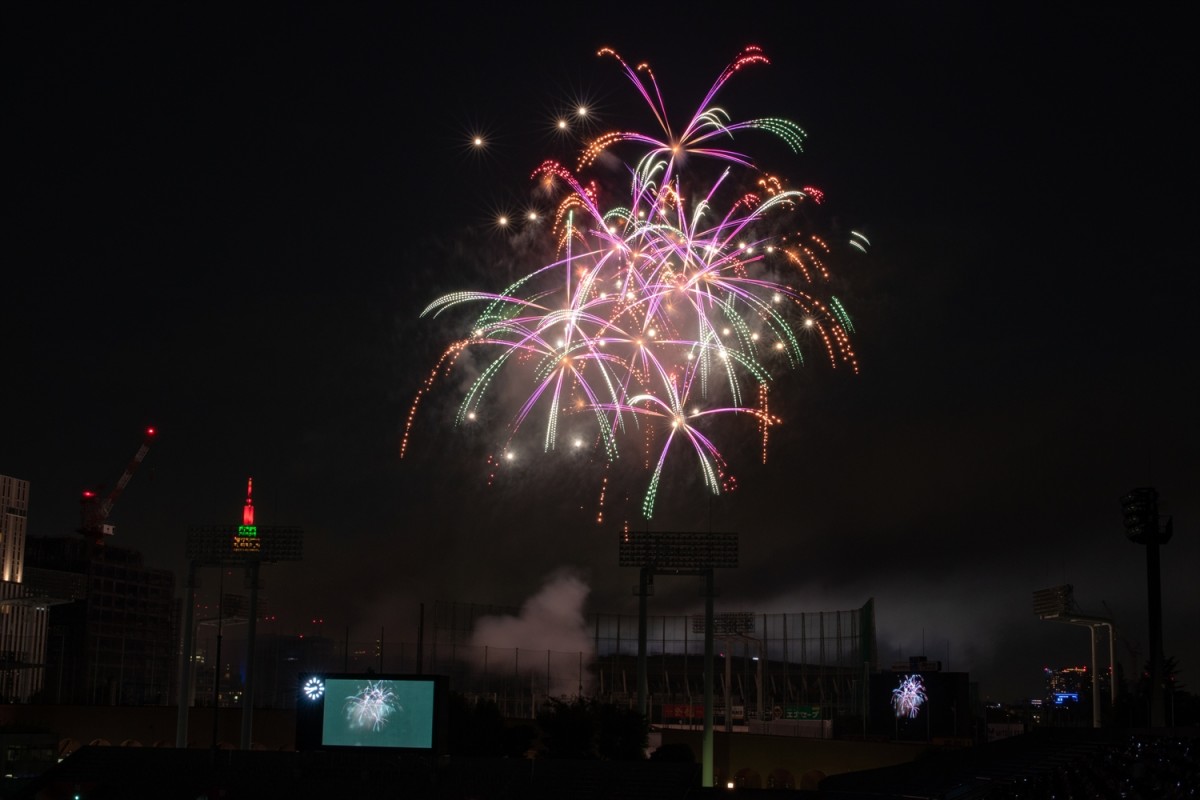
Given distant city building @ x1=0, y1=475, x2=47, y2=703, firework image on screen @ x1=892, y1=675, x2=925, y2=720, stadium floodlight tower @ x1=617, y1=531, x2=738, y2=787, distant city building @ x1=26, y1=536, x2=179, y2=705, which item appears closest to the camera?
stadium floodlight tower @ x1=617, y1=531, x2=738, y2=787

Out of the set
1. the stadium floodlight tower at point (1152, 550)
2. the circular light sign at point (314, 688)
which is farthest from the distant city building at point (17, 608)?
the stadium floodlight tower at point (1152, 550)

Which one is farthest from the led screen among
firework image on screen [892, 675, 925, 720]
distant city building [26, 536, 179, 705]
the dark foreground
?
distant city building [26, 536, 179, 705]

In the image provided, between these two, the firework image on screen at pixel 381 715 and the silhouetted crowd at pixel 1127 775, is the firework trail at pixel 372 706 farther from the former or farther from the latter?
the silhouetted crowd at pixel 1127 775

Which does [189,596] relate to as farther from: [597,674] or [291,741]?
[597,674]

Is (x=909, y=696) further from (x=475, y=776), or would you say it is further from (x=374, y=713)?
(x=374, y=713)

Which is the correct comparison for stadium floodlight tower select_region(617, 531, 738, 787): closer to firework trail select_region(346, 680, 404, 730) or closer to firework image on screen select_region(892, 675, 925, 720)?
firework image on screen select_region(892, 675, 925, 720)

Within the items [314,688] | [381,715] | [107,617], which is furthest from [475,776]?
[107,617]
